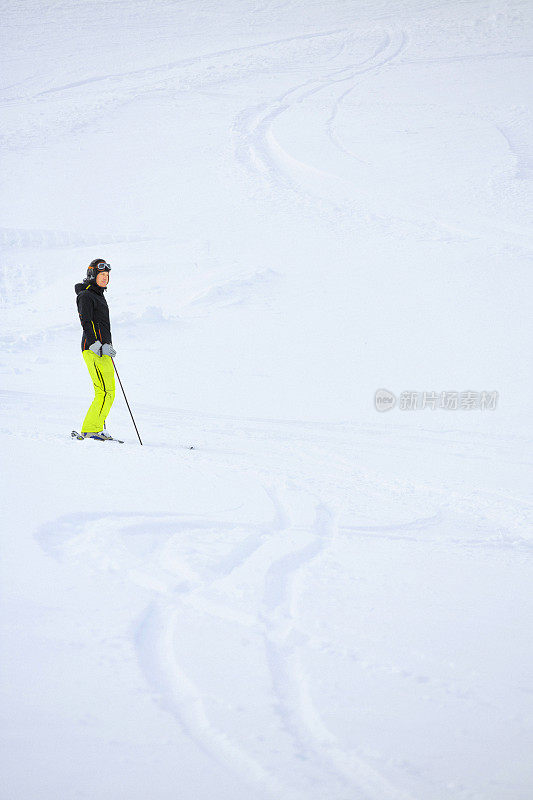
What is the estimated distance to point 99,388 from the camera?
621cm

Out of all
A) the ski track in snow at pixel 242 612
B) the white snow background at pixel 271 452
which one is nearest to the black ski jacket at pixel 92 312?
the white snow background at pixel 271 452

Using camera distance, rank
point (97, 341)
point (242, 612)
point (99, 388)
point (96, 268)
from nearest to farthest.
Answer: point (242, 612)
point (96, 268)
point (97, 341)
point (99, 388)

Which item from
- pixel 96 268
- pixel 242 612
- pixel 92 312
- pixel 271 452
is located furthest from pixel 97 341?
pixel 242 612

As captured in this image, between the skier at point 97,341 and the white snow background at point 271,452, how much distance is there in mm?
438

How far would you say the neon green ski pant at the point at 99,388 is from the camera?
6113 millimetres

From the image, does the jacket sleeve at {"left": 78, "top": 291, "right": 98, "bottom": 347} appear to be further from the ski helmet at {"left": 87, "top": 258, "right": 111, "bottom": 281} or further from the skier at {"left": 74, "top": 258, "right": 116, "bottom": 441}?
the ski helmet at {"left": 87, "top": 258, "right": 111, "bottom": 281}

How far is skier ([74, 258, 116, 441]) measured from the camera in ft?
19.4

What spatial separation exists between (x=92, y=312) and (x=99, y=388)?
29.9 inches

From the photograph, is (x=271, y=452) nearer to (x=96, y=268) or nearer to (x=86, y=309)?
(x=86, y=309)

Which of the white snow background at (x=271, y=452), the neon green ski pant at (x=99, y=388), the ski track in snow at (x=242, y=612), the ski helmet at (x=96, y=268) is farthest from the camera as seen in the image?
the neon green ski pant at (x=99, y=388)

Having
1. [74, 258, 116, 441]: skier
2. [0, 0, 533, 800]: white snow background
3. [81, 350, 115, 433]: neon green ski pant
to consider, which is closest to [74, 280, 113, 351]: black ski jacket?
[74, 258, 116, 441]: skier

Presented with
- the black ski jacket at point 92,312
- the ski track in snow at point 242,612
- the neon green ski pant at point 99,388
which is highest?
the black ski jacket at point 92,312

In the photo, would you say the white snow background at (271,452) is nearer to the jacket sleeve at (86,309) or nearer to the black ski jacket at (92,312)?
the black ski jacket at (92,312)

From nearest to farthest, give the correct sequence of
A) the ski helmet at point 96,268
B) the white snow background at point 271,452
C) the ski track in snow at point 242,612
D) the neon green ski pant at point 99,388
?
the ski track in snow at point 242,612 < the white snow background at point 271,452 < the ski helmet at point 96,268 < the neon green ski pant at point 99,388
